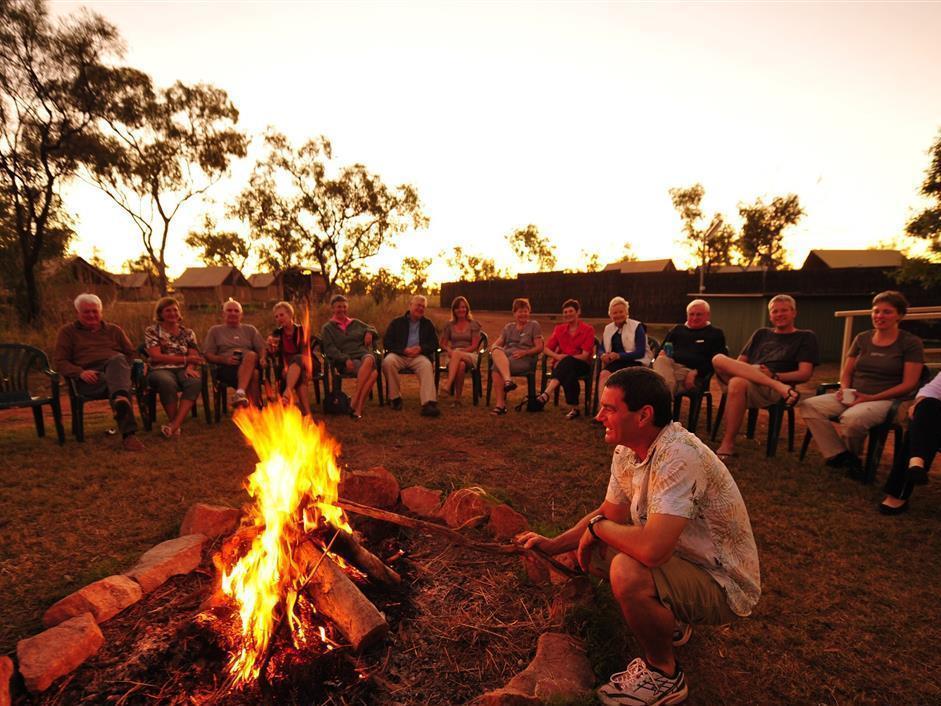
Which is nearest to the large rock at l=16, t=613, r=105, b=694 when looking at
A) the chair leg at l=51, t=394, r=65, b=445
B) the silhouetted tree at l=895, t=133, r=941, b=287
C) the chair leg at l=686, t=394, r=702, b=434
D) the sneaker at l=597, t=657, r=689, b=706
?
the sneaker at l=597, t=657, r=689, b=706

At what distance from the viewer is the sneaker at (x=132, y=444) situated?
4703 mm

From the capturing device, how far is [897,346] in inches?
161

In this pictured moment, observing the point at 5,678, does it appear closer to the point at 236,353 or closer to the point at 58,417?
the point at 58,417

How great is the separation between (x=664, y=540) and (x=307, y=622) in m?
1.52

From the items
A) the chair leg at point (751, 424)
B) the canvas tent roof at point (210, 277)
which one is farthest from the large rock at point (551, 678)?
the canvas tent roof at point (210, 277)

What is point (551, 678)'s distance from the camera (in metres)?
1.79

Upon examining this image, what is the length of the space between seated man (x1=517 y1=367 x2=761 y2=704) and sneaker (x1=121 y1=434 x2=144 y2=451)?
4505 mm

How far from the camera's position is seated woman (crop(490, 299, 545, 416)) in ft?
21.0

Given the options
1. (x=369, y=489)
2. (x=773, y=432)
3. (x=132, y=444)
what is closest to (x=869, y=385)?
(x=773, y=432)

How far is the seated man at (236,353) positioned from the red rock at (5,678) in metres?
4.02

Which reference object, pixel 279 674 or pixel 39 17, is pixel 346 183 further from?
pixel 279 674

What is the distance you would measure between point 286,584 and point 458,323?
5.09 metres

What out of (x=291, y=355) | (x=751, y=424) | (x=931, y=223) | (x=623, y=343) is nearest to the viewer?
(x=751, y=424)

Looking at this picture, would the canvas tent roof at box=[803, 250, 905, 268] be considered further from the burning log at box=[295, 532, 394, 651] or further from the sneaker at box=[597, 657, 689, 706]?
the burning log at box=[295, 532, 394, 651]
